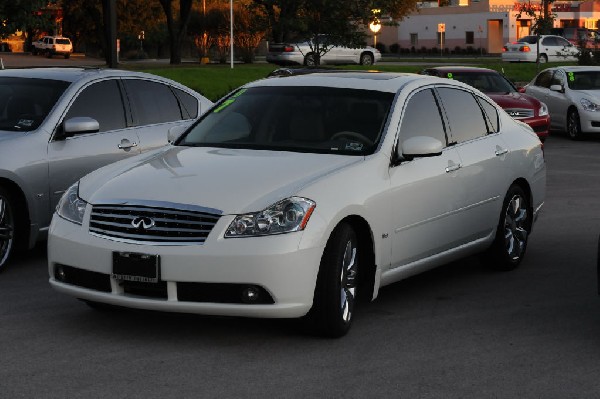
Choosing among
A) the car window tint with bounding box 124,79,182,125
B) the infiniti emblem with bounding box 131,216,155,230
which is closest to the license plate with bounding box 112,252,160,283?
the infiniti emblem with bounding box 131,216,155,230

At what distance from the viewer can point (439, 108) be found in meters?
9.00

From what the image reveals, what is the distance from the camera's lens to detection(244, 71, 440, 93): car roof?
340 inches

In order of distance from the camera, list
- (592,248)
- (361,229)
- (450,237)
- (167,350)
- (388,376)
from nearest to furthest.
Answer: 1. (388,376)
2. (167,350)
3. (361,229)
4. (450,237)
5. (592,248)

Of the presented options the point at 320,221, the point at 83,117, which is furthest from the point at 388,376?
the point at 83,117

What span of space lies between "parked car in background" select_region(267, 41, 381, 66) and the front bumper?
1666 inches

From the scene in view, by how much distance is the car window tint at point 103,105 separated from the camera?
10594 millimetres

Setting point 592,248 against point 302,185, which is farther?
point 592,248

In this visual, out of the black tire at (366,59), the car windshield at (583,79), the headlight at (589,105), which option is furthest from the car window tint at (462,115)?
the black tire at (366,59)

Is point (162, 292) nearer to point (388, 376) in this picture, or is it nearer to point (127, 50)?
point (388, 376)

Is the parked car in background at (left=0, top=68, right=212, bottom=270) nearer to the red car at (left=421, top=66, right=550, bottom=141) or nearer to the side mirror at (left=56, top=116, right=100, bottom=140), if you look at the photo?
the side mirror at (left=56, top=116, right=100, bottom=140)

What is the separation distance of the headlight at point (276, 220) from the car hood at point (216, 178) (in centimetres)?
4

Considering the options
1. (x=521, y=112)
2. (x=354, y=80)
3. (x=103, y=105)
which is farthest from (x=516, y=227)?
(x=521, y=112)

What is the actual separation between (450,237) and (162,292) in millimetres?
2543

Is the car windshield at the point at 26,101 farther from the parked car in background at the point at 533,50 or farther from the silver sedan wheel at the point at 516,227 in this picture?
the parked car in background at the point at 533,50
